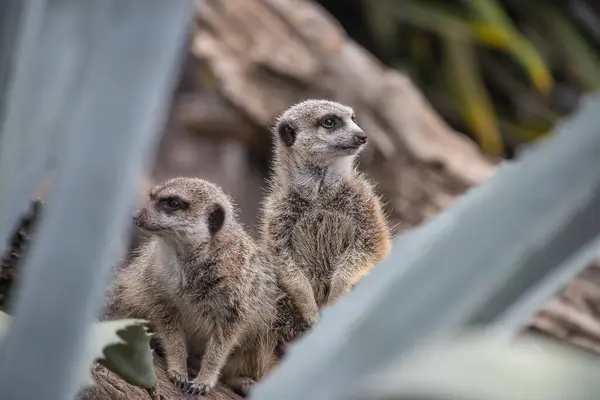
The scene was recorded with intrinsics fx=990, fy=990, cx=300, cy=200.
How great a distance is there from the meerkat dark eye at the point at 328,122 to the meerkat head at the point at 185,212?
1.56 feet

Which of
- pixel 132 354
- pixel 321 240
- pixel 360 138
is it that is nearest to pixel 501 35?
pixel 360 138

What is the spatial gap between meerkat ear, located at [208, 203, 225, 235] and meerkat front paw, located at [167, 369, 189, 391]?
0.36m

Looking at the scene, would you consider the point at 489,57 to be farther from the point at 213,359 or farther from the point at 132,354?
the point at 132,354

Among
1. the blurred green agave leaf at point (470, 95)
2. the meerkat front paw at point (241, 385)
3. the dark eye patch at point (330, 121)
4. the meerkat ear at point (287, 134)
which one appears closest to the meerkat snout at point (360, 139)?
the dark eye patch at point (330, 121)

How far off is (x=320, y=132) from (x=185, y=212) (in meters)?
0.58

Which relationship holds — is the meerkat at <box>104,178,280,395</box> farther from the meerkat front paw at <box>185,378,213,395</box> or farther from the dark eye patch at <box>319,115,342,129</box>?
the dark eye patch at <box>319,115,342,129</box>

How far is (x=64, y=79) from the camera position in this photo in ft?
2.77

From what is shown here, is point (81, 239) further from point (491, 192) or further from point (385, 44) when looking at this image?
point (385, 44)

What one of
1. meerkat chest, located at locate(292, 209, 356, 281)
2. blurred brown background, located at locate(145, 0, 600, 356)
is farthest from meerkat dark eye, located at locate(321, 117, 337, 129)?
blurred brown background, located at locate(145, 0, 600, 356)

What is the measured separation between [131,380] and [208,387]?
2.76 feet

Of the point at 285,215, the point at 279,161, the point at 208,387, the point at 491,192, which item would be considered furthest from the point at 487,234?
the point at 279,161

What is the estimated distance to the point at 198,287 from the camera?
238 centimetres

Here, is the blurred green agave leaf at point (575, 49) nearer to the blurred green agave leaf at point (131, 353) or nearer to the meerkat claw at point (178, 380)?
the meerkat claw at point (178, 380)

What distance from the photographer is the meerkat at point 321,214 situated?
8.54 feet
